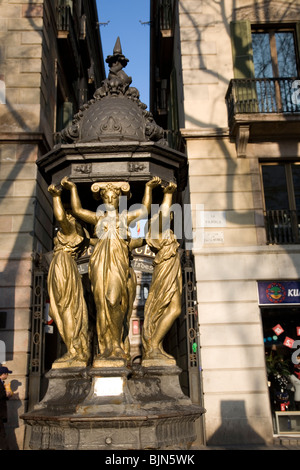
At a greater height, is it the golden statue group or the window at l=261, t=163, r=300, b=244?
the window at l=261, t=163, r=300, b=244

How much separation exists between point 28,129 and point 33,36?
116 inches

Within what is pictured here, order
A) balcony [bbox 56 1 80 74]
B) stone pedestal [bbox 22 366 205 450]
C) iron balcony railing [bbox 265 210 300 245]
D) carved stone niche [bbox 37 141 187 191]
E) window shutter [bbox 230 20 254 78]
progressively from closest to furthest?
1. stone pedestal [bbox 22 366 205 450]
2. carved stone niche [bbox 37 141 187 191]
3. iron balcony railing [bbox 265 210 300 245]
4. window shutter [bbox 230 20 254 78]
5. balcony [bbox 56 1 80 74]

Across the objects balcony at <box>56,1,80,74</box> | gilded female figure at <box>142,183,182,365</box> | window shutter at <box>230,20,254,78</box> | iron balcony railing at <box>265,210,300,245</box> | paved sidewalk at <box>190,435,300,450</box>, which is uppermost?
balcony at <box>56,1,80,74</box>

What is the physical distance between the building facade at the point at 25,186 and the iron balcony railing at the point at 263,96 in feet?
16.8

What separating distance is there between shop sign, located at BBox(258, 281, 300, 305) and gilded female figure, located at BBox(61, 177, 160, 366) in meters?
5.79

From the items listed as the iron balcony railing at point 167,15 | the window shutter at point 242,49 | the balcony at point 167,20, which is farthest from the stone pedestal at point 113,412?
the iron balcony railing at point 167,15

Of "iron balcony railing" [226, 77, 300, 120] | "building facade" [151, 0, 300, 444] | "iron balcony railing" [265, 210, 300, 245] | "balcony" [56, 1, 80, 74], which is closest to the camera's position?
"building facade" [151, 0, 300, 444]

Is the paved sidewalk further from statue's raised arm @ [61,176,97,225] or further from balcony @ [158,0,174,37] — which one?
balcony @ [158,0,174,37]

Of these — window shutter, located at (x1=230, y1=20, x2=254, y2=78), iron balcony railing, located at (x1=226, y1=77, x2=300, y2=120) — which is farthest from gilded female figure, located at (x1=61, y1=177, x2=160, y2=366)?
window shutter, located at (x1=230, y1=20, x2=254, y2=78)

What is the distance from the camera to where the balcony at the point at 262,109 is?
11.4 meters

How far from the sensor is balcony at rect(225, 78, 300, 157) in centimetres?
1138

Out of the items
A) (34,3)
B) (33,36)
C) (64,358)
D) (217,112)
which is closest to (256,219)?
(217,112)

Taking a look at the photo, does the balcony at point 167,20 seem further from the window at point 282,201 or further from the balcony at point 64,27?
the window at point 282,201
